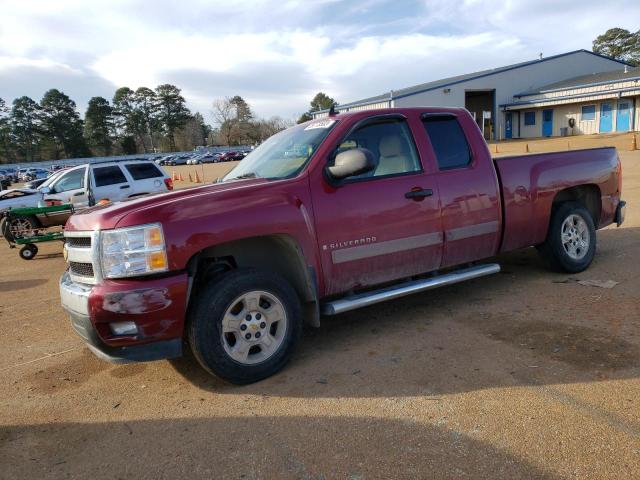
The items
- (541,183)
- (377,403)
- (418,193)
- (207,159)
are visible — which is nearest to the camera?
(377,403)

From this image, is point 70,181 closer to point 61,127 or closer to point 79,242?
point 79,242

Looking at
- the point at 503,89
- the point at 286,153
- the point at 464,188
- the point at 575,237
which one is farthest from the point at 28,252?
the point at 503,89

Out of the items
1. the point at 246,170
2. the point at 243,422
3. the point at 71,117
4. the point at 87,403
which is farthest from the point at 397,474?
the point at 71,117

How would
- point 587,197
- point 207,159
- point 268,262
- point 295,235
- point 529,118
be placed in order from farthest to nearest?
1. point 207,159
2. point 529,118
3. point 587,197
4. point 268,262
5. point 295,235

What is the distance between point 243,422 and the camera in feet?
10.3

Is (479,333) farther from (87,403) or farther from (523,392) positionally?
(87,403)

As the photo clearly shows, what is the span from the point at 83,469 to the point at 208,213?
1.73 m

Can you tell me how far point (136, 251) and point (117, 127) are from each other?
110 meters

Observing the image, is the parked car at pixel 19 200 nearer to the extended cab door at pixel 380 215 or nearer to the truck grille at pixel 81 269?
the truck grille at pixel 81 269

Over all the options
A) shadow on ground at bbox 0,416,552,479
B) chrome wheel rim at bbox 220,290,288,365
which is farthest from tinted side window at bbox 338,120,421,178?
shadow on ground at bbox 0,416,552,479

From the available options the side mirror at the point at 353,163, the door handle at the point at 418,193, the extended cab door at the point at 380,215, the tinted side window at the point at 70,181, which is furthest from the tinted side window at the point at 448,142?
the tinted side window at the point at 70,181

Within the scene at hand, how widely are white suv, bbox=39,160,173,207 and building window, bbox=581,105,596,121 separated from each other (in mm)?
38372

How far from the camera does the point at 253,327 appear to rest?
11.9ft

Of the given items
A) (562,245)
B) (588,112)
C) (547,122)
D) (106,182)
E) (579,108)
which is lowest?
(562,245)
